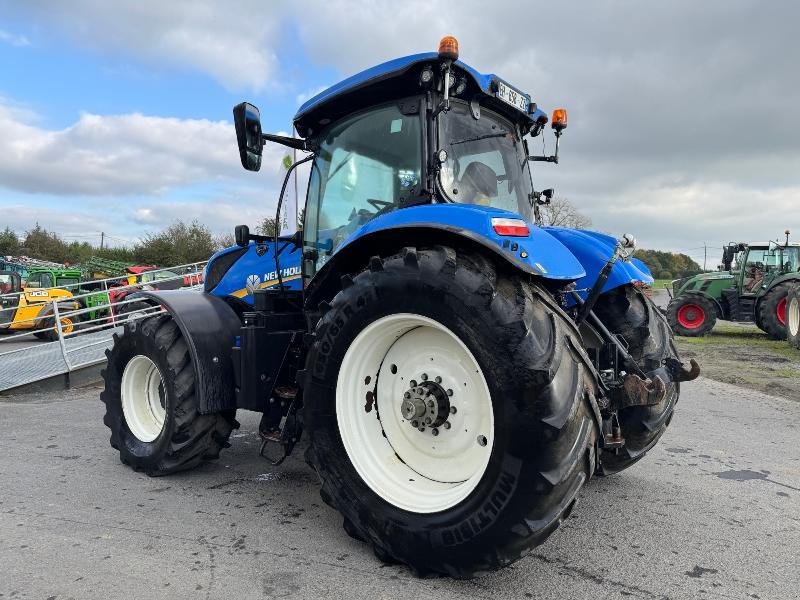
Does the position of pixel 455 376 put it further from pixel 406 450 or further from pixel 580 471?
pixel 580 471

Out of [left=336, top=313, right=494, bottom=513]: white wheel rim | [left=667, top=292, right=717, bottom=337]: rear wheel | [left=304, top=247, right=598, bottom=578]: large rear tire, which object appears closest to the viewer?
[left=304, top=247, right=598, bottom=578]: large rear tire

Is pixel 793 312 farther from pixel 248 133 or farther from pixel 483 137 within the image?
pixel 248 133

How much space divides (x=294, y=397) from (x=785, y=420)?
537 cm

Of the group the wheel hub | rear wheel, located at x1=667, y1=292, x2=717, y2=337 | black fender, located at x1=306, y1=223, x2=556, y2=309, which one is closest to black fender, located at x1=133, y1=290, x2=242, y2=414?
black fender, located at x1=306, y1=223, x2=556, y2=309

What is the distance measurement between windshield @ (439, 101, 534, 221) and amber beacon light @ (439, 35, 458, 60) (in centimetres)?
40

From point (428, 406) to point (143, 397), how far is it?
2733 millimetres

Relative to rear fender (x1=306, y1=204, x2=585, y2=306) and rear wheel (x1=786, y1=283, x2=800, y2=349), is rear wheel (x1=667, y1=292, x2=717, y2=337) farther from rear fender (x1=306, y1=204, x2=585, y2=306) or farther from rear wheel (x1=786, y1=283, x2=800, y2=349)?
rear fender (x1=306, y1=204, x2=585, y2=306)

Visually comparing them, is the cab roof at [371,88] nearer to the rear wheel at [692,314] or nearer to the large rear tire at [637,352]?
the large rear tire at [637,352]

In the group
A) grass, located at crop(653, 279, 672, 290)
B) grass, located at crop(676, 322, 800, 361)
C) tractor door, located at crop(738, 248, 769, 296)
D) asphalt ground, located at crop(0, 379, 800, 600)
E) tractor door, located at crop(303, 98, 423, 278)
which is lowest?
grass, located at crop(676, 322, 800, 361)

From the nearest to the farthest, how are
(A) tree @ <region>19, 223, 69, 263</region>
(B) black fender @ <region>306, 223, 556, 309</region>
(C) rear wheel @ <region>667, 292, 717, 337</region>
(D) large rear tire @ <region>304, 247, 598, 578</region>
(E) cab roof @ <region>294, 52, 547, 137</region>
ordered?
(D) large rear tire @ <region>304, 247, 598, 578</region>
(B) black fender @ <region>306, 223, 556, 309</region>
(E) cab roof @ <region>294, 52, 547, 137</region>
(C) rear wheel @ <region>667, 292, 717, 337</region>
(A) tree @ <region>19, 223, 69, 263</region>

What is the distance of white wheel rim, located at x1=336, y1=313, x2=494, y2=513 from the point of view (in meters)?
2.68

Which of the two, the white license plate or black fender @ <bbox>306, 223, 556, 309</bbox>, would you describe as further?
Answer: the white license plate

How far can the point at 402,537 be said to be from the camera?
260cm

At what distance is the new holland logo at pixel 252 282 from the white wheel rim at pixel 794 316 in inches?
512
